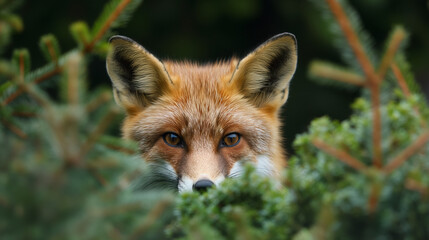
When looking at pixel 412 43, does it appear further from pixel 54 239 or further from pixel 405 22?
pixel 54 239

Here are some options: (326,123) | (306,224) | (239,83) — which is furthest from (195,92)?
(306,224)

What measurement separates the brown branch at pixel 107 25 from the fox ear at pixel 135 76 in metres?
1.51

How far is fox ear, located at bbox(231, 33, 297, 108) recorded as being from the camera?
4.20 meters

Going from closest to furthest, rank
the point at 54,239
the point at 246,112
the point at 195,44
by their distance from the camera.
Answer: the point at 54,239, the point at 246,112, the point at 195,44

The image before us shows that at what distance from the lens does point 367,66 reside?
5.75 feet

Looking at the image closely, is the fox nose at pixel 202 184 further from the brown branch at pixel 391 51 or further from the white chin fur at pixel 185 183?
the brown branch at pixel 391 51

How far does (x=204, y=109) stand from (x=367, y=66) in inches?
95.3

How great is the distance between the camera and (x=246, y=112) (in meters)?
4.25

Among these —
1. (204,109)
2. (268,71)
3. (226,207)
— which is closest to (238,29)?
(268,71)

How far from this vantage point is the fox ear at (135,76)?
4125mm

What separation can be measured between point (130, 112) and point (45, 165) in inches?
107

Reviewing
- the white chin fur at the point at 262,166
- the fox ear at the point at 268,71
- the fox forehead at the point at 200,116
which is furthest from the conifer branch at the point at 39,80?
the fox ear at the point at 268,71

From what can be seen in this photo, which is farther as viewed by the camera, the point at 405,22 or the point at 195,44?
the point at 195,44

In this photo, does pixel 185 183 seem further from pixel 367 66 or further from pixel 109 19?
pixel 367 66
